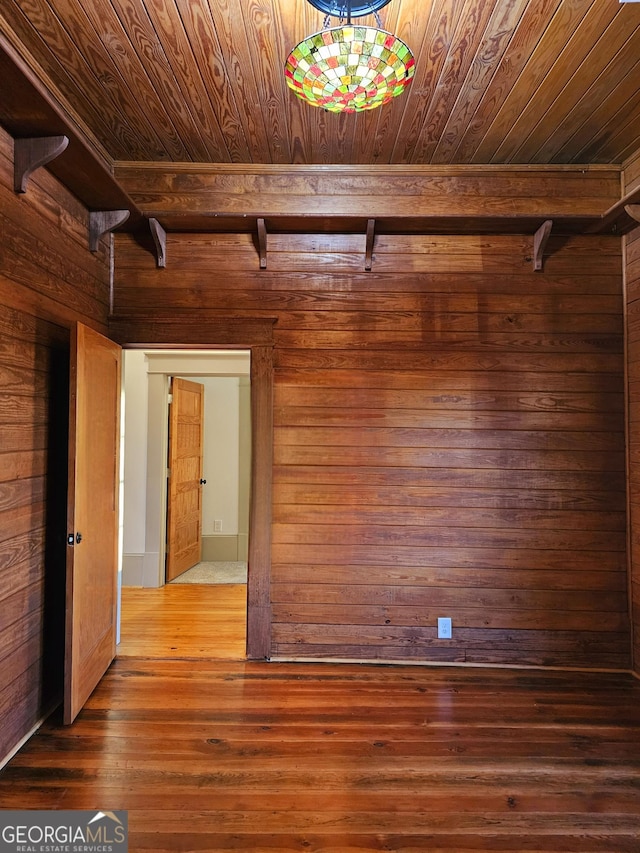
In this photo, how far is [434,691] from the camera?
112 inches

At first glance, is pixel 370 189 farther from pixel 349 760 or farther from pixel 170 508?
pixel 170 508

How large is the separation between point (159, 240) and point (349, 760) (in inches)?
116

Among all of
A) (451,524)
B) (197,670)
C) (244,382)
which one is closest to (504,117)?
(451,524)

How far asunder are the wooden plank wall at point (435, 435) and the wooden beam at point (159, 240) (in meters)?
0.08

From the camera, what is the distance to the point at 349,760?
2.24m

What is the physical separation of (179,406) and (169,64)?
3173 mm

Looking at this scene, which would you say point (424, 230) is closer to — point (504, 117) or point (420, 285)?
point (420, 285)

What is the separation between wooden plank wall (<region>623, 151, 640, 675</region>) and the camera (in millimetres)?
3062

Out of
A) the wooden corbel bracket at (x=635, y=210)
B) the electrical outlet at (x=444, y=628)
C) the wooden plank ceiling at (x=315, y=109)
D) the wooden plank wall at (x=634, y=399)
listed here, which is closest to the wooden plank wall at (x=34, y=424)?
the wooden plank ceiling at (x=315, y=109)

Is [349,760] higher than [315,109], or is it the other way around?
[315,109]

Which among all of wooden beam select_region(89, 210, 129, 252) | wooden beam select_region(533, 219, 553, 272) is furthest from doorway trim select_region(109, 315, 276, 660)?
wooden beam select_region(533, 219, 553, 272)

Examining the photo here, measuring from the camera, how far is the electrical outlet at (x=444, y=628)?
317 centimetres

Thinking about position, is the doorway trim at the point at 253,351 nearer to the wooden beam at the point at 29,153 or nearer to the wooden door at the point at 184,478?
the wooden beam at the point at 29,153

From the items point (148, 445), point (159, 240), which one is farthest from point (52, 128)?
point (148, 445)
